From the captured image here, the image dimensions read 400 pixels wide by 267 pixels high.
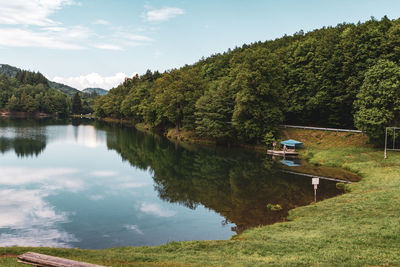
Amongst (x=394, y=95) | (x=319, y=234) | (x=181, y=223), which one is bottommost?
(x=181, y=223)

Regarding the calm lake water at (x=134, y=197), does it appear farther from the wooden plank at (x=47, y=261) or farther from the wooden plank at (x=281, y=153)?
the wooden plank at (x=47, y=261)

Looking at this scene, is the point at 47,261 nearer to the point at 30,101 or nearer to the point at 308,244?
the point at 308,244

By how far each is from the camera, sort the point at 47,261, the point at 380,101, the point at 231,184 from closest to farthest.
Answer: the point at 47,261 → the point at 231,184 → the point at 380,101

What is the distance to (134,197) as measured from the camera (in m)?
29.6

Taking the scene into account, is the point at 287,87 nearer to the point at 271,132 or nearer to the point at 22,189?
the point at 271,132

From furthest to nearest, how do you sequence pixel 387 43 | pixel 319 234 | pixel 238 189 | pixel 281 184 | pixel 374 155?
1. pixel 387 43
2. pixel 374 155
3. pixel 281 184
4. pixel 238 189
5. pixel 319 234

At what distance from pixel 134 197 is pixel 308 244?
62.0 feet

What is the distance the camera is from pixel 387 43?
5222 centimetres

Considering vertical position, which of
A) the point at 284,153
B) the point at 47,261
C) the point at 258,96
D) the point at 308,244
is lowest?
the point at 308,244

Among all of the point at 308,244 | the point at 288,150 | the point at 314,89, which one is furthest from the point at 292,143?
the point at 308,244

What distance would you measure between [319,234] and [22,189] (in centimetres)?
2799

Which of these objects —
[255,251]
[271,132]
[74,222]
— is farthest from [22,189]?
[271,132]

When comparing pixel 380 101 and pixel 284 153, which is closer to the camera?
pixel 380 101

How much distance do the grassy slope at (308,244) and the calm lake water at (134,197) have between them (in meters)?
3.31
